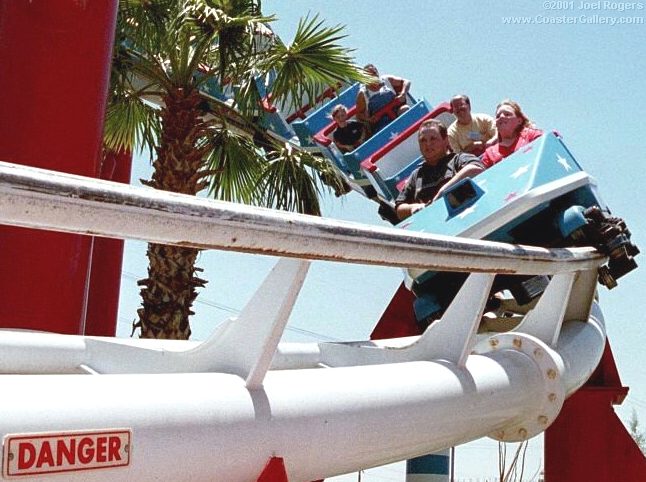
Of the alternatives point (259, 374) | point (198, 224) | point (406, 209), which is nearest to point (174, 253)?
point (406, 209)

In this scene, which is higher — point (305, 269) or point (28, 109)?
point (28, 109)

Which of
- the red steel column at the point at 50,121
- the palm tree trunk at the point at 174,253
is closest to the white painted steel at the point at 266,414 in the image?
the red steel column at the point at 50,121

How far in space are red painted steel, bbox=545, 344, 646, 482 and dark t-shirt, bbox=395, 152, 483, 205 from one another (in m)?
1.32

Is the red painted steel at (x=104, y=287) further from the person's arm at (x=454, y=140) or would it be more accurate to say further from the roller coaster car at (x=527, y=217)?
the roller coaster car at (x=527, y=217)

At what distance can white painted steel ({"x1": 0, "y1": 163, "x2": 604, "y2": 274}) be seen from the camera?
1.44 m

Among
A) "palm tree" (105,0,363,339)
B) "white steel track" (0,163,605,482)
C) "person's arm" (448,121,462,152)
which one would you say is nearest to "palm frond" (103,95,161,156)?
"palm tree" (105,0,363,339)

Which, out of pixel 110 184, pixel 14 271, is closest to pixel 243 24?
pixel 14 271

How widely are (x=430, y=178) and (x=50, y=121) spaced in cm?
213

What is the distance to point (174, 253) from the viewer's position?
21.4ft

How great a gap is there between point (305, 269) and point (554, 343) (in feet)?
5.51

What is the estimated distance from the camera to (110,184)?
1.57m

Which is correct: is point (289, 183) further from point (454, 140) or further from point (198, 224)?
point (198, 224)

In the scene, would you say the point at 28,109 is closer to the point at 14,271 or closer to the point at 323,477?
the point at 14,271

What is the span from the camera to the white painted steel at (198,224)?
1.44 metres
